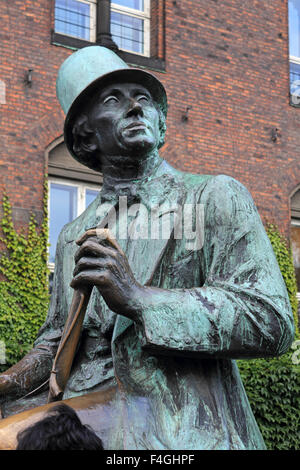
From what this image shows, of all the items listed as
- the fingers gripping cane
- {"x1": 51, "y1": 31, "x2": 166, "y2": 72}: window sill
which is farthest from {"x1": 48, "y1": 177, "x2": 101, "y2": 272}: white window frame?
the fingers gripping cane

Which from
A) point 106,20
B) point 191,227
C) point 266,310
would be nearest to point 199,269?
point 191,227

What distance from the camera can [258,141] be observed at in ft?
49.4

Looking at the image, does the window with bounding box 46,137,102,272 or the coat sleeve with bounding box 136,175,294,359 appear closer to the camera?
the coat sleeve with bounding box 136,175,294,359

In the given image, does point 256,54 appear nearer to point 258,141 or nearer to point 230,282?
point 258,141

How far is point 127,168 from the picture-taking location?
10.4 ft

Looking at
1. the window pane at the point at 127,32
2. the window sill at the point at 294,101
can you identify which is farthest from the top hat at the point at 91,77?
the window sill at the point at 294,101

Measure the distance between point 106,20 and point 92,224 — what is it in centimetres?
1108

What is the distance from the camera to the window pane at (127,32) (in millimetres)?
14320

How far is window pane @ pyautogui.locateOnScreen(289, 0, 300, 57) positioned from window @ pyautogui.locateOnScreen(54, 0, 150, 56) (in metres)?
3.17

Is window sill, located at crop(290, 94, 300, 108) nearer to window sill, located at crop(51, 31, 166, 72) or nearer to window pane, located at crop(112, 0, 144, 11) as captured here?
window sill, located at crop(51, 31, 166, 72)

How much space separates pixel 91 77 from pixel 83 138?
0.24 m

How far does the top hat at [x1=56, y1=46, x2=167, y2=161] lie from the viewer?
3.09 m

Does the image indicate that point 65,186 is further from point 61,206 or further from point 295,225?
point 295,225

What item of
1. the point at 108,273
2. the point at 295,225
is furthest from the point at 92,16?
the point at 108,273
